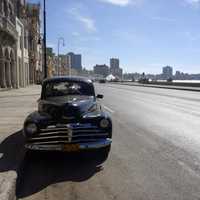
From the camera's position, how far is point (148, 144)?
10016mm

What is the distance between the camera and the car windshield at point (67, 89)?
1016cm

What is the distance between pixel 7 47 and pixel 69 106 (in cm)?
3722

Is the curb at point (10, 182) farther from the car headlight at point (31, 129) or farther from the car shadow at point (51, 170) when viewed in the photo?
the car headlight at point (31, 129)

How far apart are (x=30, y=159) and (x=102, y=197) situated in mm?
3084

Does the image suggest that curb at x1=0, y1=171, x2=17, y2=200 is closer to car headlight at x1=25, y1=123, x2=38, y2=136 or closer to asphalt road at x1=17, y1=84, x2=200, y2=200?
asphalt road at x1=17, y1=84, x2=200, y2=200

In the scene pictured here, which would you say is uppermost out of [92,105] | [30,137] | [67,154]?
[92,105]

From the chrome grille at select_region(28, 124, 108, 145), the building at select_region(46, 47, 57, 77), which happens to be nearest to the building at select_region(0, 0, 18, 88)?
the chrome grille at select_region(28, 124, 108, 145)

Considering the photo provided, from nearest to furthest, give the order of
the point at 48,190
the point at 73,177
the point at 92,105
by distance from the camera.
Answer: the point at 48,190
the point at 73,177
the point at 92,105

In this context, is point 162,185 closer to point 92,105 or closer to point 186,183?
point 186,183

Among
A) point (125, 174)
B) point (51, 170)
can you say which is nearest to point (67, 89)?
point (51, 170)

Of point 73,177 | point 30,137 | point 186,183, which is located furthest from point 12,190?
point 186,183

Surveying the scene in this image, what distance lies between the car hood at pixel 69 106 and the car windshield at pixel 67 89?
0.69m

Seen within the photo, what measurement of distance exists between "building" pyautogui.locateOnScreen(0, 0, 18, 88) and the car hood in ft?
98.0

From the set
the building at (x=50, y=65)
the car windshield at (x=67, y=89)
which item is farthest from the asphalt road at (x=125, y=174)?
the building at (x=50, y=65)
